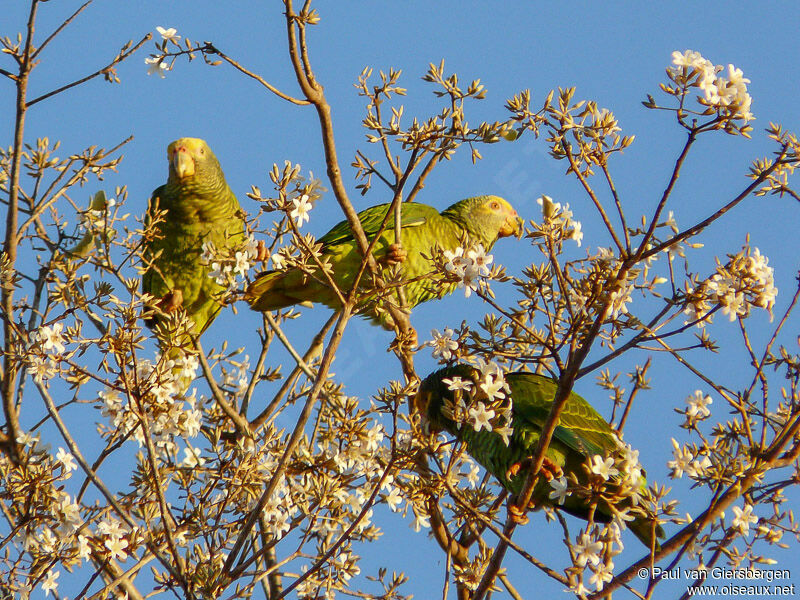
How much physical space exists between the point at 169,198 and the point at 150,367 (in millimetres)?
2762

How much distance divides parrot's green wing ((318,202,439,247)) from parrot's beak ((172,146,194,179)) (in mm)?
1293

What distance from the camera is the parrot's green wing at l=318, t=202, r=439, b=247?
4633mm

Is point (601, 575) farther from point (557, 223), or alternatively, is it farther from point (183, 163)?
point (183, 163)

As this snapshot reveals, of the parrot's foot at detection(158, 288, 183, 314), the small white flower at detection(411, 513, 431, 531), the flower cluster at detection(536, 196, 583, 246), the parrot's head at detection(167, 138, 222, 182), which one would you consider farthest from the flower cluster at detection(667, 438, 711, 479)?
the parrot's head at detection(167, 138, 222, 182)

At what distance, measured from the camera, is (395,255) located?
3.86 meters

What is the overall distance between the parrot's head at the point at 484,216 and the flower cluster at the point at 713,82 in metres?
3.22

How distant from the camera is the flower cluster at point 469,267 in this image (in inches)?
104

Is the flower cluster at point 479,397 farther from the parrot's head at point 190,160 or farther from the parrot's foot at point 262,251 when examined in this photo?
the parrot's head at point 190,160

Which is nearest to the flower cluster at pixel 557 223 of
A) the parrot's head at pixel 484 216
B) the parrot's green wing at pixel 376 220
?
the parrot's green wing at pixel 376 220

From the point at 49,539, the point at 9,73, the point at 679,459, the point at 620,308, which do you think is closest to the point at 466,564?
the point at 679,459

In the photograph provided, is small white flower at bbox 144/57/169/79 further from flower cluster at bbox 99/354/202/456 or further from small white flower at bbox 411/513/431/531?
small white flower at bbox 411/513/431/531

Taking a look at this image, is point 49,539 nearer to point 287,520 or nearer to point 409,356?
point 287,520

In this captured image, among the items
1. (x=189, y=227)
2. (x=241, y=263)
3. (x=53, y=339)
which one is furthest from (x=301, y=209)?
(x=189, y=227)

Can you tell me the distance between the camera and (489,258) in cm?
263
